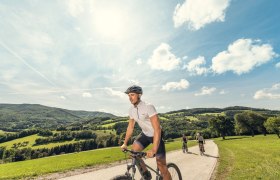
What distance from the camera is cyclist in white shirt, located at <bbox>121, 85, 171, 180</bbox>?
563 cm

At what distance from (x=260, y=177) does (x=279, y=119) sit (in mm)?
82574

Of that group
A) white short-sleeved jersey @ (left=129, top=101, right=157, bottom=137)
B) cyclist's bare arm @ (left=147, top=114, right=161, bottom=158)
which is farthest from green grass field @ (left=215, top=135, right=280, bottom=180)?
cyclist's bare arm @ (left=147, top=114, right=161, bottom=158)

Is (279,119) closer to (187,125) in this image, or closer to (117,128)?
(187,125)

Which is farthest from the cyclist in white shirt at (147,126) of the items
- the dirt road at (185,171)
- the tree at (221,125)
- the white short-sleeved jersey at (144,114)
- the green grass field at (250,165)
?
the tree at (221,125)

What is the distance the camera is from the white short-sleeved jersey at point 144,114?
18.8 ft

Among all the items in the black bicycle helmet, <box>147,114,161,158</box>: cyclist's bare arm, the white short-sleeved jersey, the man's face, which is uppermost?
the black bicycle helmet

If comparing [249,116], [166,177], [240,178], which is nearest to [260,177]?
[240,178]

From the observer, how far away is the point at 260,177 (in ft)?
36.3

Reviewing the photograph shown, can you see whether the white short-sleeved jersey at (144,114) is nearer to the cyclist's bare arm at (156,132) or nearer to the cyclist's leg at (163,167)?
the cyclist's bare arm at (156,132)

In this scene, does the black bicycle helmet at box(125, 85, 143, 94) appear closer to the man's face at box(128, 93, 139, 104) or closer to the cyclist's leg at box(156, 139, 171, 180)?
the man's face at box(128, 93, 139, 104)

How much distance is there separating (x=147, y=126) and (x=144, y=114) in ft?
1.31

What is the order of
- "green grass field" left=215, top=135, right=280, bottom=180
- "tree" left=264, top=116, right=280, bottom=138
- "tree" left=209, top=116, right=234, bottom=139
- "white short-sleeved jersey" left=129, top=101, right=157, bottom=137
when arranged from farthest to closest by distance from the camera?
"tree" left=209, top=116, right=234, bottom=139 < "tree" left=264, top=116, right=280, bottom=138 < "green grass field" left=215, top=135, right=280, bottom=180 < "white short-sleeved jersey" left=129, top=101, right=157, bottom=137

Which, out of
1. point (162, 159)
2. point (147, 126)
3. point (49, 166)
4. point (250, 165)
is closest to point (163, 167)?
point (162, 159)

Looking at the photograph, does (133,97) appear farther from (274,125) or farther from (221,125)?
(221,125)
